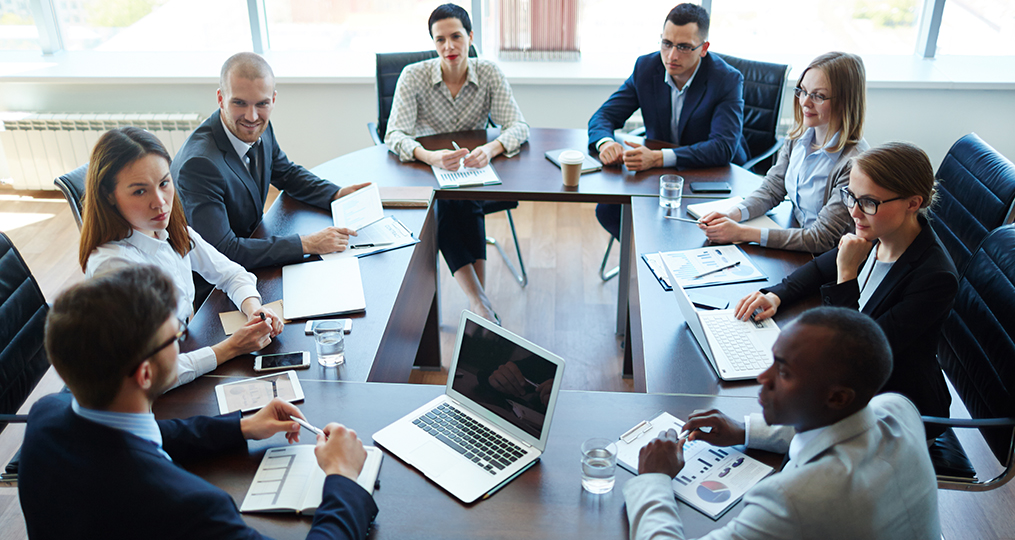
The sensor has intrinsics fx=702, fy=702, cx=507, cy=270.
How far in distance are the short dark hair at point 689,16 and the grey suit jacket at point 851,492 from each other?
2.20 metres

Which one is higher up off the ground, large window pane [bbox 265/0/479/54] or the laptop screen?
large window pane [bbox 265/0/479/54]

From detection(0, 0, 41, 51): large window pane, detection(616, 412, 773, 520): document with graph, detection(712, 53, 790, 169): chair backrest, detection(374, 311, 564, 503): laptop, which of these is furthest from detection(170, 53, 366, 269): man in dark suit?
detection(0, 0, 41, 51): large window pane

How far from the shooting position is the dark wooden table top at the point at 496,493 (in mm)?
1310

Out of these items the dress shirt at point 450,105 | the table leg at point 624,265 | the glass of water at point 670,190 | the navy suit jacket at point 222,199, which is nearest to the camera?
the navy suit jacket at point 222,199

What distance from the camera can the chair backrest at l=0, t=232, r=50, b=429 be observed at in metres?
1.91

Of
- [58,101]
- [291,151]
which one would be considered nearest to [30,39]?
[58,101]

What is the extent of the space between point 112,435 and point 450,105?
259 cm

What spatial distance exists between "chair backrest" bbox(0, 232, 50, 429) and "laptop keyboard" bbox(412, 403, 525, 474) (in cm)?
115

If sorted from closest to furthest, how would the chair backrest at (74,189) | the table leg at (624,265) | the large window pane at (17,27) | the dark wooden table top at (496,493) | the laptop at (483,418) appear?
the dark wooden table top at (496,493) < the laptop at (483,418) < the chair backrest at (74,189) < the table leg at (624,265) < the large window pane at (17,27)

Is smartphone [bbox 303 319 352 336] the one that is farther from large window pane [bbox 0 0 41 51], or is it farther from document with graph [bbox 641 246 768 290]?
large window pane [bbox 0 0 41 51]

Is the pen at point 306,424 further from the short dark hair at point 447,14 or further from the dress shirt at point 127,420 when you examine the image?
the short dark hair at point 447,14

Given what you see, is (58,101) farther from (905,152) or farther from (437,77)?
(905,152)

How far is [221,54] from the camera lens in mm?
4910

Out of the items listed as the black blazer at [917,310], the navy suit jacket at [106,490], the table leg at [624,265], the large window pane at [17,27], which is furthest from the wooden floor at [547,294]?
the navy suit jacket at [106,490]
